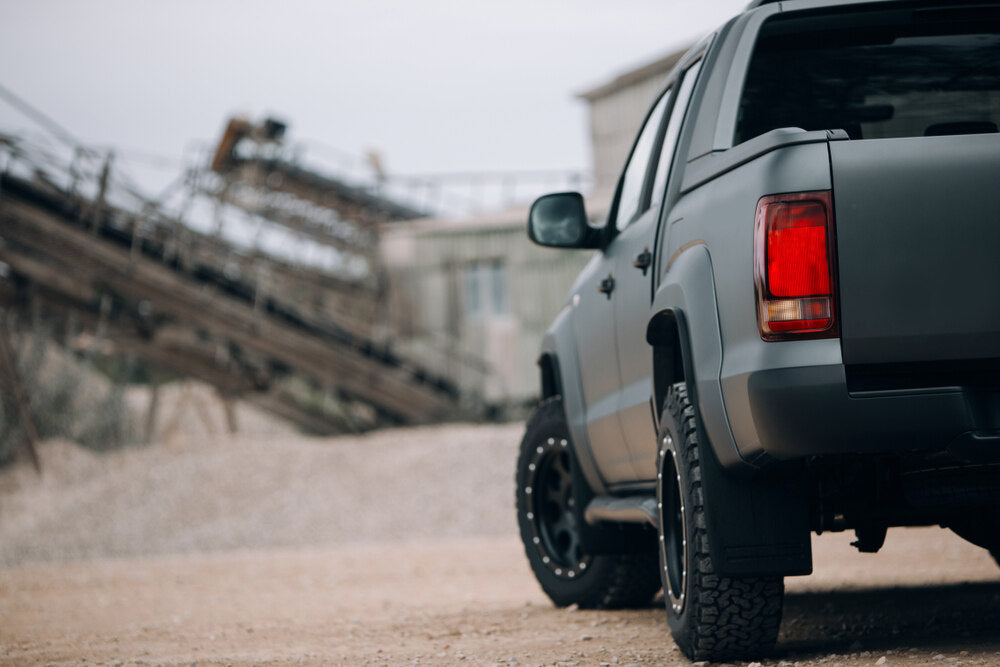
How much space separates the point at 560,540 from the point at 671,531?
225 cm

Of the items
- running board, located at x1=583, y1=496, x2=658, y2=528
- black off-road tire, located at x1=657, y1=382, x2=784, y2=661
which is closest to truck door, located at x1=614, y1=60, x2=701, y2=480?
running board, located at x1=583, y1=496, x2=658, y2=528

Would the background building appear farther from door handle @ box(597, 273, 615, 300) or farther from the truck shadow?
door handle @ box(597, 273, 615, 300)

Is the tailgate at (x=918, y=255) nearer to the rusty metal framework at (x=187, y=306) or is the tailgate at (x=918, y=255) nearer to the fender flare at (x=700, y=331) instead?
the fender flare at (x=700, y=331)

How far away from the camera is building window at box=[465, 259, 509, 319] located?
25.6 m

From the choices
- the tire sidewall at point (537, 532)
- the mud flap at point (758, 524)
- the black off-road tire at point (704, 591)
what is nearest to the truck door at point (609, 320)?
the tire sidewall at point (537, 532)

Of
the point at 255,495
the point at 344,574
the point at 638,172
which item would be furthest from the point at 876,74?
the point at 255,495

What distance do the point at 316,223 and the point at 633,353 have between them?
2602 centimetres

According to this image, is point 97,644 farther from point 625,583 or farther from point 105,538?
point 105,538

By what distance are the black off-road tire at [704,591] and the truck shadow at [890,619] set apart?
373mm

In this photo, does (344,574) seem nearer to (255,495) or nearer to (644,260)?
(255,495)

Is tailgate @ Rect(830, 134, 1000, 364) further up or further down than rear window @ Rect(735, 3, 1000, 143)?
further down

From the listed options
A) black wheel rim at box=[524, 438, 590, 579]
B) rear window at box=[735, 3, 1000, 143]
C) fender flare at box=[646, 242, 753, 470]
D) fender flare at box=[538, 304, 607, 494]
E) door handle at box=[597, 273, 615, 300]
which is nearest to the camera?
fender flare at box=[646, 242, 753, 470]

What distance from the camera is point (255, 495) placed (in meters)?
16.9

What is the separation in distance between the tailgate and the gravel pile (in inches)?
487
